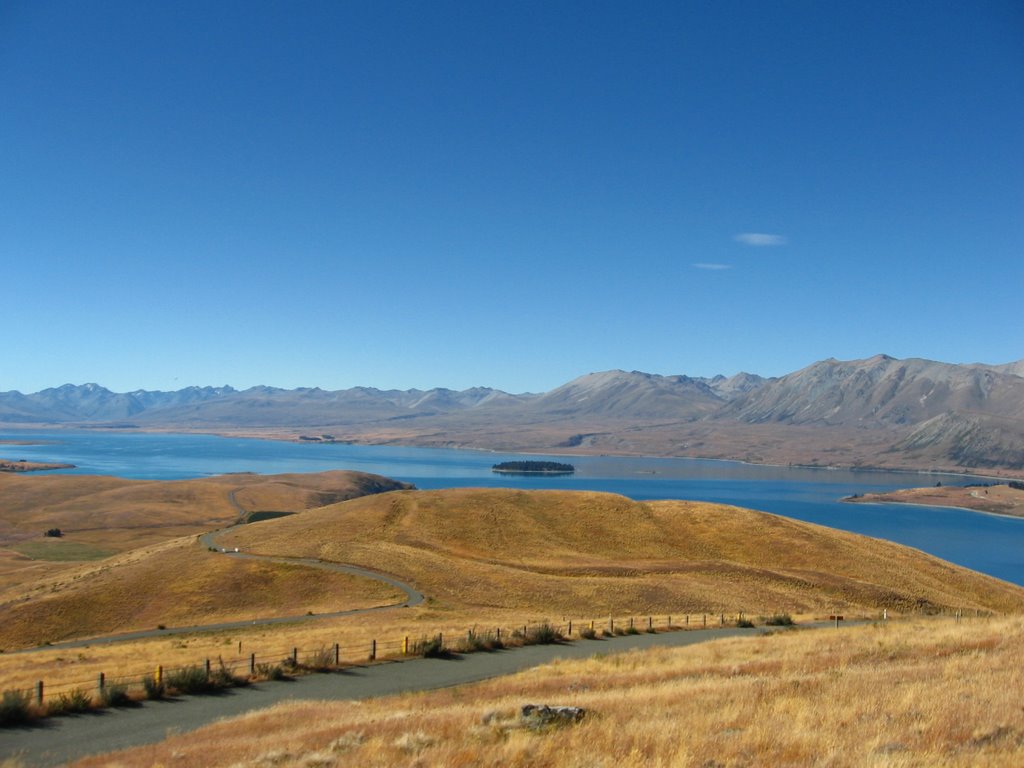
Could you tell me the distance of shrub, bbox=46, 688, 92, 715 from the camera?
74.6 feet

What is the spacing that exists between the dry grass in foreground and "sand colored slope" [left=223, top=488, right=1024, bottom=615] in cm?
3032

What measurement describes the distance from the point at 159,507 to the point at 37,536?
96.2 ft

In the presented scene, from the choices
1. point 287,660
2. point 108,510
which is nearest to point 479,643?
point 287,660

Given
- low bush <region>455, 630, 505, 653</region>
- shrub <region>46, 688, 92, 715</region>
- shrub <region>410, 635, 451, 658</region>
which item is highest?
shrub <region>46, 688, 92, 715</region>

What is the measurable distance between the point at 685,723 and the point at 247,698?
51.3 feet

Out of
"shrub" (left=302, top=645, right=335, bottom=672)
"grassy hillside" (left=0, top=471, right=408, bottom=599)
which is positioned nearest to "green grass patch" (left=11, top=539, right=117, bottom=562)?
"grassy hillside" (left=0, top=471, right=408, bottom=599)

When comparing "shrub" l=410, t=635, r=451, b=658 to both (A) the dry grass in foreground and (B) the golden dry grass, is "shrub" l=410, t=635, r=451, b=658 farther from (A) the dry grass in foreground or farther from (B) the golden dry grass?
(A) the dry grass in foreground

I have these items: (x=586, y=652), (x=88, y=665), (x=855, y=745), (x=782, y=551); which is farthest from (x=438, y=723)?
(x=782, y=551)

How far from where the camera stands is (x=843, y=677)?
2080cm

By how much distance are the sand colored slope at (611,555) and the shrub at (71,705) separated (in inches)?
1192

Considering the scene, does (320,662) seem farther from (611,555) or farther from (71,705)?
(611,555)

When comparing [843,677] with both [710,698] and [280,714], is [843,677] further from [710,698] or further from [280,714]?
[280,714]

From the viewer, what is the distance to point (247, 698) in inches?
981

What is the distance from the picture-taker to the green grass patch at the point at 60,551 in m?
106
